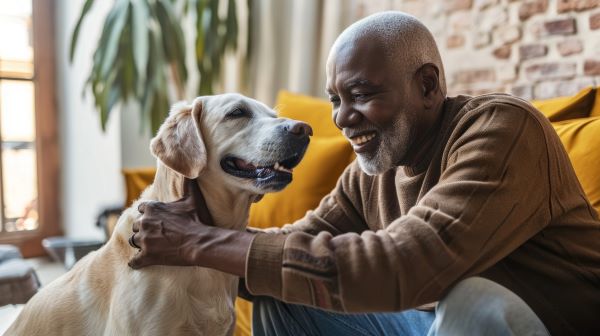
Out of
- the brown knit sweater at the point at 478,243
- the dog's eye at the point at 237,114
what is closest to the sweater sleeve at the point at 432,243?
the brown knit sweater at the point at 478,243

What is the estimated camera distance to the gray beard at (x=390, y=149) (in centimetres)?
131

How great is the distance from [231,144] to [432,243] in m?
0.60

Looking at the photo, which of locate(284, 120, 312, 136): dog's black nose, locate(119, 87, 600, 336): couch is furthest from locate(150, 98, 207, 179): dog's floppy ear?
locate(119, 87, 600, 336): couch

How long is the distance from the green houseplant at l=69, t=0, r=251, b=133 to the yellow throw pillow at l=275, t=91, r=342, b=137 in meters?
0.88

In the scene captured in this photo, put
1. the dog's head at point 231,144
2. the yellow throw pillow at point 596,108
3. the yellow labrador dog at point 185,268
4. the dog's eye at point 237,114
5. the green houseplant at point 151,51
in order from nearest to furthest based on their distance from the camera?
the yellow labrador dog at point 185,268 < the dog's head at point 231,144 < the dog's eye at point 237,114 < the yellow throw pillow at point 596,108 < the green houseplant at point 151,51

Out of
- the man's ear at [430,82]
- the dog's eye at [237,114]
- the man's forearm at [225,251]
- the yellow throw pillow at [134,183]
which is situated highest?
the man's ear at [430,82]

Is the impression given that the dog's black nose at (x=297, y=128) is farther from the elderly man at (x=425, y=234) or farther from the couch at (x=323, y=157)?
the couch at (x=323, y=157)

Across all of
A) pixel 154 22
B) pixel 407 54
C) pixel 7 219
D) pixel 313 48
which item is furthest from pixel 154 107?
pixel 407 54

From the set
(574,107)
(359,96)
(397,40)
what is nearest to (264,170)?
(359,96)

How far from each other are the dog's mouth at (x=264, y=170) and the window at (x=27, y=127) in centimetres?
332

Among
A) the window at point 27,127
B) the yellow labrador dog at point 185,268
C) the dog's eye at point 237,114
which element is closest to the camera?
the yellow labrador dog at point 185,268

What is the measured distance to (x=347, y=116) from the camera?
1315 millimetres

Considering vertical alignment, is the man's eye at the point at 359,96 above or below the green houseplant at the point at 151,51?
below

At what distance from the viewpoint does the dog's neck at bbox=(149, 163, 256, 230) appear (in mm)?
1342
